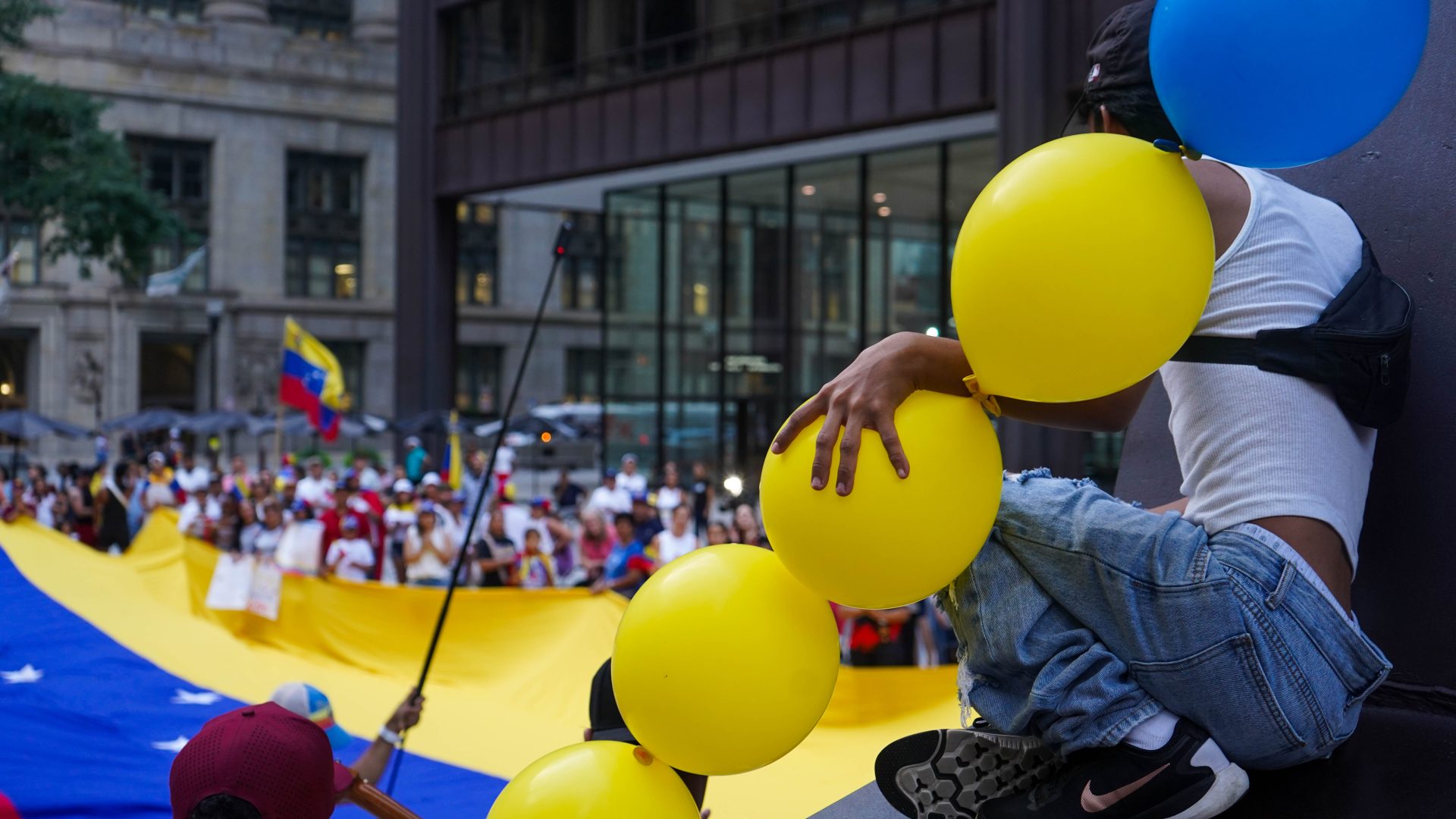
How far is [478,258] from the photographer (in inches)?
2095

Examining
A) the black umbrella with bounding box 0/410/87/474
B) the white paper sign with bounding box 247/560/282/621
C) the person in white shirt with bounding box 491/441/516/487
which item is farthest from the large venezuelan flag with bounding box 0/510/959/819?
the black umbrella with bounding box 0/410/87/474

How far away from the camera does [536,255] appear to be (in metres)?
54.0

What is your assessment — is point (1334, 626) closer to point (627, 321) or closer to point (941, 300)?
point (941, 300)

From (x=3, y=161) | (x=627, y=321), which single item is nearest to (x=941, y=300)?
(x=627, y=321)

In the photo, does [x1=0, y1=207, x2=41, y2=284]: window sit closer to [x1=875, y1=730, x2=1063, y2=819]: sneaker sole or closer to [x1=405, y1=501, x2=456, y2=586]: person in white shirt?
[x1=405, y1=501, x2=456, y2=586]: person in white shirt

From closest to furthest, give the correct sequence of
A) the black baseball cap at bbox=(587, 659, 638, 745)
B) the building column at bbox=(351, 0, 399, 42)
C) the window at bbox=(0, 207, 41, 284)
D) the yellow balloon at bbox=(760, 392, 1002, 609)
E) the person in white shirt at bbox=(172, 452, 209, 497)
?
the yellow balloon at bbox=(760, 392, 1002, 609) < the black baseball cap at bbox=(587, 659, 638, 745) < the person in white shirt at bbox=(172, 452, 209, 497) < the window at bbox=(0, 207, 41, 284) < the building column at bbox=(351, 0, 399, 42)

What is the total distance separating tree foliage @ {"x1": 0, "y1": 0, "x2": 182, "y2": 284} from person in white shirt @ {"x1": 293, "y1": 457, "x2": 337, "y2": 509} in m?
8.55

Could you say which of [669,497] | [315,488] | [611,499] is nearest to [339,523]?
[611,499]

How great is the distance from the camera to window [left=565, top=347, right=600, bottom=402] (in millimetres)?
55094

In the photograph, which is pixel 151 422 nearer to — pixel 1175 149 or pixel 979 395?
pixel 979 395

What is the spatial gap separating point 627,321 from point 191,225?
27.6m

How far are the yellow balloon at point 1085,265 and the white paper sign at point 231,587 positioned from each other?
406 inches

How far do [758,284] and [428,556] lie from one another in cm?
1362

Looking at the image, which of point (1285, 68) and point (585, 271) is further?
point (585, 271)
